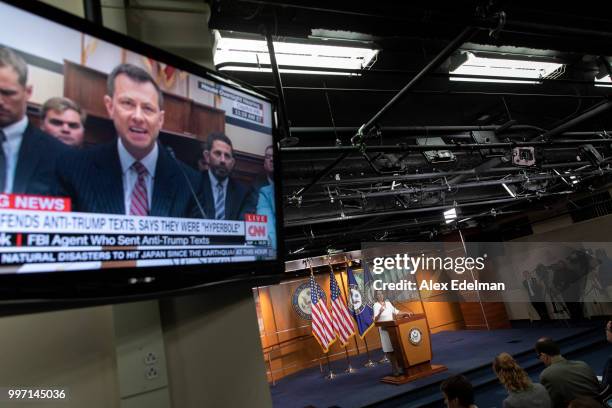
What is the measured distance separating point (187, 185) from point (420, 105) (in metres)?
4.57

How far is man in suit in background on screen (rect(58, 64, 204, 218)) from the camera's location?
1.04 m

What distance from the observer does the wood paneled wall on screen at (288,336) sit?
425 inches

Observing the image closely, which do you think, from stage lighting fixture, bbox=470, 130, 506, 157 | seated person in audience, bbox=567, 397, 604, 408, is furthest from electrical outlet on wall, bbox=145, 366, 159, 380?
stage lighting fixture, bbox=470, 130, 506, 157

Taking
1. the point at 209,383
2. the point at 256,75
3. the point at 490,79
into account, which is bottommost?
the point at 209,383

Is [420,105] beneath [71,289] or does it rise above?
above

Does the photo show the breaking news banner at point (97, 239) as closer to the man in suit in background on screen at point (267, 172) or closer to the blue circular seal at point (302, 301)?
the man in suit in background on screen at point (267, 172)

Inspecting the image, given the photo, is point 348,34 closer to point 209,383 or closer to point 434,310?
point 209,383

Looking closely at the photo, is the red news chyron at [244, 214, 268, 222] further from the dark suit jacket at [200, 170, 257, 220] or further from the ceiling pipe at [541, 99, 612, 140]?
the ceiling pipe at [541, 99, 612, 140]

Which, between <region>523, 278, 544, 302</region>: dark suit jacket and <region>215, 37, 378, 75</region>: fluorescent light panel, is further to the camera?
<region>523, 278, 544, 302</region>: dark suit jacket

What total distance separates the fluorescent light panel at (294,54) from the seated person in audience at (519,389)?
289 centimetres

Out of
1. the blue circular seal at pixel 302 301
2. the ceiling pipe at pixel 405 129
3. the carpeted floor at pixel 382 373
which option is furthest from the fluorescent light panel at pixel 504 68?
the blue circular seal at pixel 302 301

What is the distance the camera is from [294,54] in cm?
281

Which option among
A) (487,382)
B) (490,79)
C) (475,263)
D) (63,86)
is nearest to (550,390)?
(490,79)

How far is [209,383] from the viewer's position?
4.66 ft
